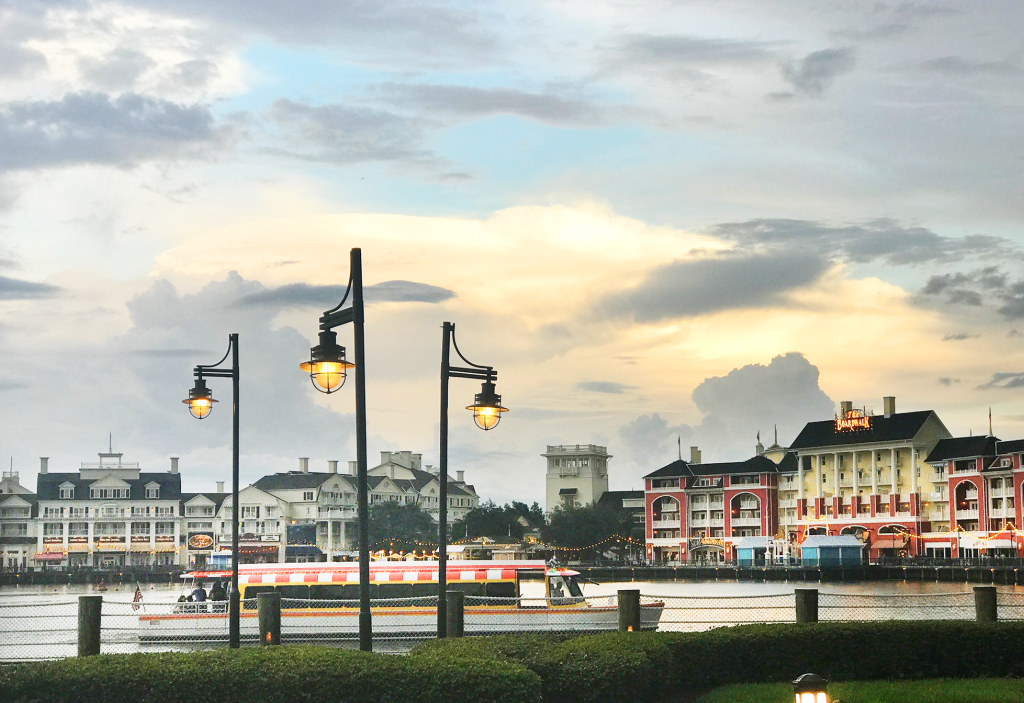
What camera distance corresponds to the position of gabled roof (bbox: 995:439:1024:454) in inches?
4717

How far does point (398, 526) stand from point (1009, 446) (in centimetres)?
7419

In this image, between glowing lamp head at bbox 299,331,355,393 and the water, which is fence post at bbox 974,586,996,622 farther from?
glowing lamp head at bbox 299,331,355,393

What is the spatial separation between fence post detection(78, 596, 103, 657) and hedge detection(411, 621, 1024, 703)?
529cm

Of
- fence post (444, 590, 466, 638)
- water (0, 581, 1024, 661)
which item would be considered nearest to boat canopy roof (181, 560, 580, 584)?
water (0, 581, 1024, 661)

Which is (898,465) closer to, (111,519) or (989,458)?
(989,458)

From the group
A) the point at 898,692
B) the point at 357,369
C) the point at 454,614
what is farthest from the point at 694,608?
the point at 357,369

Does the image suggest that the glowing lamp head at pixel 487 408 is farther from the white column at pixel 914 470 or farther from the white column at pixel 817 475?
the white column at pixel 817 475

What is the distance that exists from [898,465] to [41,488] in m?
109

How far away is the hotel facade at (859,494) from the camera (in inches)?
4833

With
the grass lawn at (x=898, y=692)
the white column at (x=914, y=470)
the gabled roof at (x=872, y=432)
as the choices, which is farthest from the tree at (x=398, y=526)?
the grass lawn at (x=898, y=692)

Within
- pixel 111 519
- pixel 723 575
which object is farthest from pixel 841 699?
pixel 111 519

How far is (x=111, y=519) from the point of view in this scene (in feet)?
524

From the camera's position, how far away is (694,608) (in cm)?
2453

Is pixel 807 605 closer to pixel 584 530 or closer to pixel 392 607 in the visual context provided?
pixel 392 607
